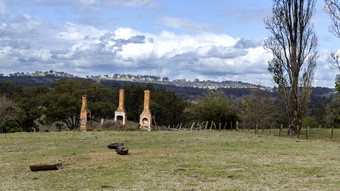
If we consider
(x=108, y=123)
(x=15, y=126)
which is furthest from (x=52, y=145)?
(x=15, y=126)

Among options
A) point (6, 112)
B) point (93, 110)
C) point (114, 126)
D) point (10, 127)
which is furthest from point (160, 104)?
point (114, 126)

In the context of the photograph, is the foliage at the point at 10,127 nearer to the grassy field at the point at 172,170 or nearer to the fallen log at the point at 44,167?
the grassy field at the point at 172,170

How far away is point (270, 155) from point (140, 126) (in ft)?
80.9

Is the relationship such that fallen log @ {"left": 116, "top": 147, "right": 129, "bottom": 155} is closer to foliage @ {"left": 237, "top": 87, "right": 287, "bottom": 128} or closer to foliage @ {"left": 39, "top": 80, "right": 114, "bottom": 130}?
foliage @ {"left": 39, "top": 80, "right": 114, "bottom": 130}

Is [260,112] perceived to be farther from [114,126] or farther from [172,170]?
[172,170]

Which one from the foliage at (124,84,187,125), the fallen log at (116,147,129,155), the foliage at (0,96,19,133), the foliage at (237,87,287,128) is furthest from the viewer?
the foliage at (124,84,187,125)

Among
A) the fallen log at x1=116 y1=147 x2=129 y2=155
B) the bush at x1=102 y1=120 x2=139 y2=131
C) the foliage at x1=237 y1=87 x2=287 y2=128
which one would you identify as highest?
the foliage at x1=237 y1=87 x2=287 y2=128

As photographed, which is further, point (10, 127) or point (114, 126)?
point (10, 127)

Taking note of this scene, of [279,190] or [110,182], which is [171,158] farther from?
[279,190]

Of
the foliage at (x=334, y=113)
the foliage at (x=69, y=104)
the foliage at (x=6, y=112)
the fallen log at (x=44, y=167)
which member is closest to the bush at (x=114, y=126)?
the foliage at (x=69, y=104)

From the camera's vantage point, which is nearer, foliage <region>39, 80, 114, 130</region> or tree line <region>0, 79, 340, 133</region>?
tree line <region>0, 79, 340, 133</region>

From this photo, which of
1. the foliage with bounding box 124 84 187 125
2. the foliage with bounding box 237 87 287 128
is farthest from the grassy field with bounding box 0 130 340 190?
the foliage with bounding box 124 84 187 125

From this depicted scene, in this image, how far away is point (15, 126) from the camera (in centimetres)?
4850

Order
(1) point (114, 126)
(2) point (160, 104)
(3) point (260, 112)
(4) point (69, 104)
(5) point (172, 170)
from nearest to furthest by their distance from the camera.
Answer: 1. (5) point (172, 170)
2. (1) point (114, 126)
3. (4) point (69, 104)
4. (3) point (260, 112)
5. (2) point (160, 104)
